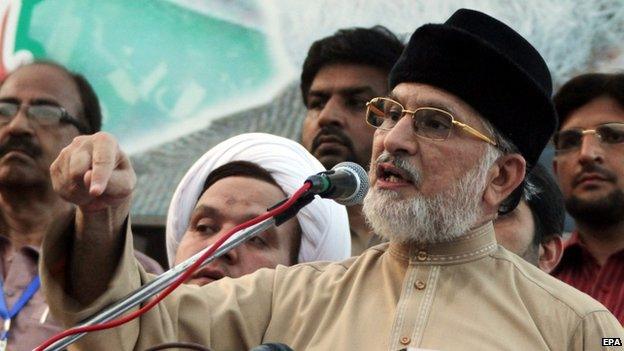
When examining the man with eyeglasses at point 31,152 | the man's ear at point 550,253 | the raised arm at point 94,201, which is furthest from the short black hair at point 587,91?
the raised arm at point 94,201

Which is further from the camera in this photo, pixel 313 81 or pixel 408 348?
pixel 313 81

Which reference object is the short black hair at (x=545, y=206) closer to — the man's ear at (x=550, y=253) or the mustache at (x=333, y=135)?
the man's ear at (x=550, y=253)

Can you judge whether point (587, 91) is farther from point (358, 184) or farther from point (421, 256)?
point (358, 184)

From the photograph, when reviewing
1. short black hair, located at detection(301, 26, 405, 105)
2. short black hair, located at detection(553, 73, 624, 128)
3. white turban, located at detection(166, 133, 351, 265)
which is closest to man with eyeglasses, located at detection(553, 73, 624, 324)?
short black hair, located at detection(553, 73, 624, 128)

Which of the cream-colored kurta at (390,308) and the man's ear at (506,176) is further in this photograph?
the man's ear at (506,176)

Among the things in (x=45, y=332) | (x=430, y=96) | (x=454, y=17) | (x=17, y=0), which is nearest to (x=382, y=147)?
(x=430, y=96)

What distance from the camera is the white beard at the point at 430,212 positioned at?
3.98 m

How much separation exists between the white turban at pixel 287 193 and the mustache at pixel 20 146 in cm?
94

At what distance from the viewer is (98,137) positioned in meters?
3.35

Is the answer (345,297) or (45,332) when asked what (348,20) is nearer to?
(45,332)

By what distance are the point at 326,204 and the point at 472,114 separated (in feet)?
3.62

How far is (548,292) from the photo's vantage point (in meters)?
3.92

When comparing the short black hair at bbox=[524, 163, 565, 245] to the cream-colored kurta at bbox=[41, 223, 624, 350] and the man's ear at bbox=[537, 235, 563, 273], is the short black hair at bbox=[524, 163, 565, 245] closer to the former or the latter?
the man's ear at bbox=[537, 235, 563, 273]

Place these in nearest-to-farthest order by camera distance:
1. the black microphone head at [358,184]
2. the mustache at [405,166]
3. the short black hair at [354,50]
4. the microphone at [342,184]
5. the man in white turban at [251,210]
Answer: the microphone at [342,184]
the black microphone head at [358,184]
the mustache at [405,166]
the man in white turban at [251,210]
the short black hair at [354,50]
